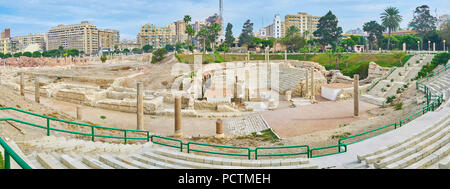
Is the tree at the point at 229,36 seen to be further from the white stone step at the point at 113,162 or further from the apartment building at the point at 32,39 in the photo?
the apartment building at the point at 32,39

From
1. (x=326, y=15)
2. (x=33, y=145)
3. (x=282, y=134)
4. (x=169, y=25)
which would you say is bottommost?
(x=282, y=134)

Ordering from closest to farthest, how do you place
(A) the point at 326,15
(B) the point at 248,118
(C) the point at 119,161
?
(C) the point at 119,161, (B) the point at 248,118, (A) the point at 326,15

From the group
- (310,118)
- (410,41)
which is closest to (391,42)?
(410,41)

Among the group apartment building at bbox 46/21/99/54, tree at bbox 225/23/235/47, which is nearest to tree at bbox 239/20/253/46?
tree at bbox 225/23/235/47

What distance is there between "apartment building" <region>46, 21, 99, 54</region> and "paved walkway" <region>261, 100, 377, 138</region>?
143m

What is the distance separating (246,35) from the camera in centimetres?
9975

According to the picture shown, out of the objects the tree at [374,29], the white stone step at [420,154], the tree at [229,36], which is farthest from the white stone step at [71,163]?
the tree at [229,36]

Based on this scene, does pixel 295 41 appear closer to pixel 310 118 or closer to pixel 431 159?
pixel 310 118

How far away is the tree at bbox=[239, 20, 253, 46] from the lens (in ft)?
324

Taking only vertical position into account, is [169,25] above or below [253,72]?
above

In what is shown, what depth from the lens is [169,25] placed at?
175 metres

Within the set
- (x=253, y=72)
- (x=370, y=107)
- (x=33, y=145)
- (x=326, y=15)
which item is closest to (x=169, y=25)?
(x=326, y=15)
